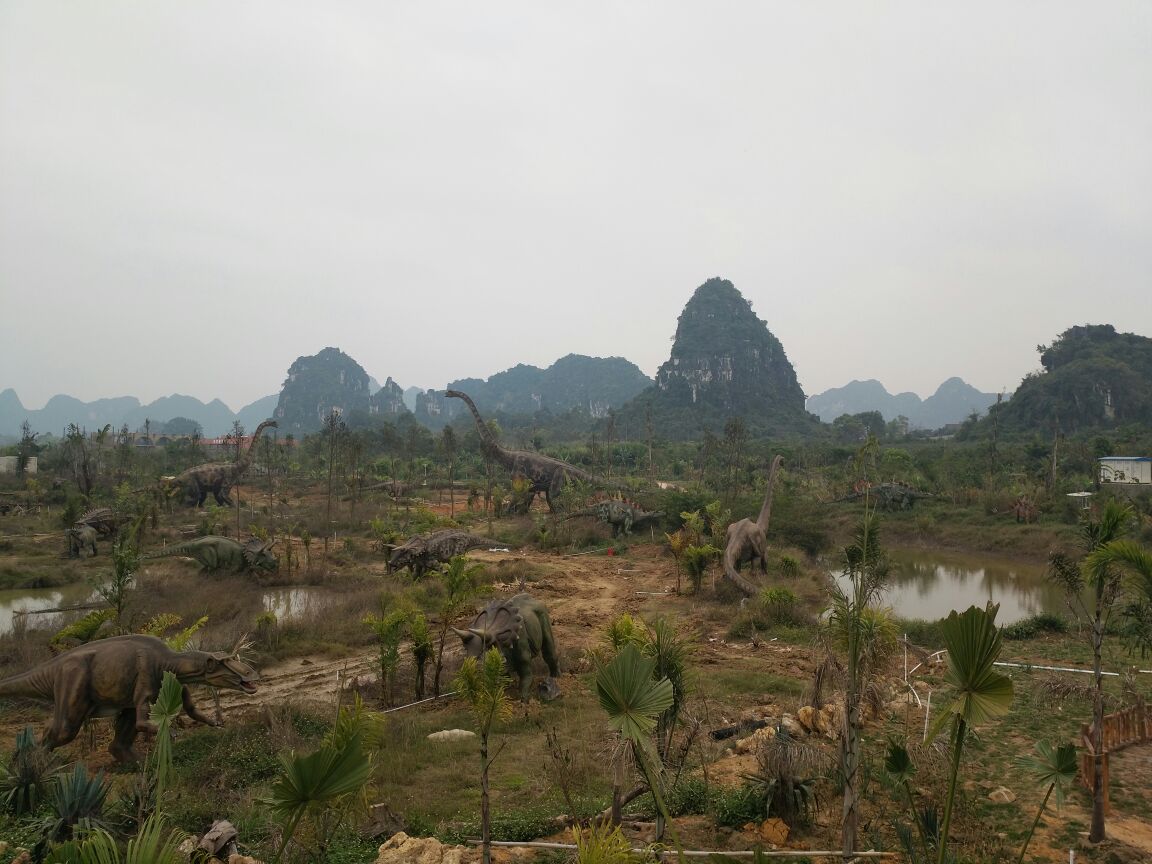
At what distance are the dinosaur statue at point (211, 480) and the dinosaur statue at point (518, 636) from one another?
22.3 meters

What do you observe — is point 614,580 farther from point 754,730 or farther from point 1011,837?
point 1011,837

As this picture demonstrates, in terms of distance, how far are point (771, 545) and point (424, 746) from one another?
15013 millimetres

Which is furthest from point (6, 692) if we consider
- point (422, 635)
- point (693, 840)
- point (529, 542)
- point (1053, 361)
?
point (1053, 361)

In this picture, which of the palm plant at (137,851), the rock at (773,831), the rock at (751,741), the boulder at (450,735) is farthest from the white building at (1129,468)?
the palm plant at (137,851)

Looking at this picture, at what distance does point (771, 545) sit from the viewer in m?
19.9

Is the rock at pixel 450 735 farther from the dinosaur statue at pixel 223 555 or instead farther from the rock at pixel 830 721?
the dinosaur statue at pixel 223 555

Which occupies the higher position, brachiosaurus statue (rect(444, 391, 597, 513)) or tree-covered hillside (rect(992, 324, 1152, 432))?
tree-covered hillside (rect(992, 324, 1152, 432))

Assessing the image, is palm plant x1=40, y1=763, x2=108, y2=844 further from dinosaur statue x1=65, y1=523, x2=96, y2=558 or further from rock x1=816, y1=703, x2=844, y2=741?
dinosaur statue x1=65, y1=523, x2=96, y2=558

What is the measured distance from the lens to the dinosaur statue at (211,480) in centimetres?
2806

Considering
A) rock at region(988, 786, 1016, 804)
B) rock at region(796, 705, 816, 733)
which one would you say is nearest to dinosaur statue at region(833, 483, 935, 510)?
rock at region(796, 705, 816, 733)

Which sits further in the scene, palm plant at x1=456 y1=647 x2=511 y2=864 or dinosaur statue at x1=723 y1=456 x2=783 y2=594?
dinosaur statue at x1=723 y1=456 x2=783 y2=594

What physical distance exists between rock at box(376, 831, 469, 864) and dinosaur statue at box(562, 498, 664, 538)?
713 inches

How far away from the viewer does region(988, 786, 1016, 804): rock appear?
5.85 m

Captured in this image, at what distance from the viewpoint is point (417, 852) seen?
14.8ft
